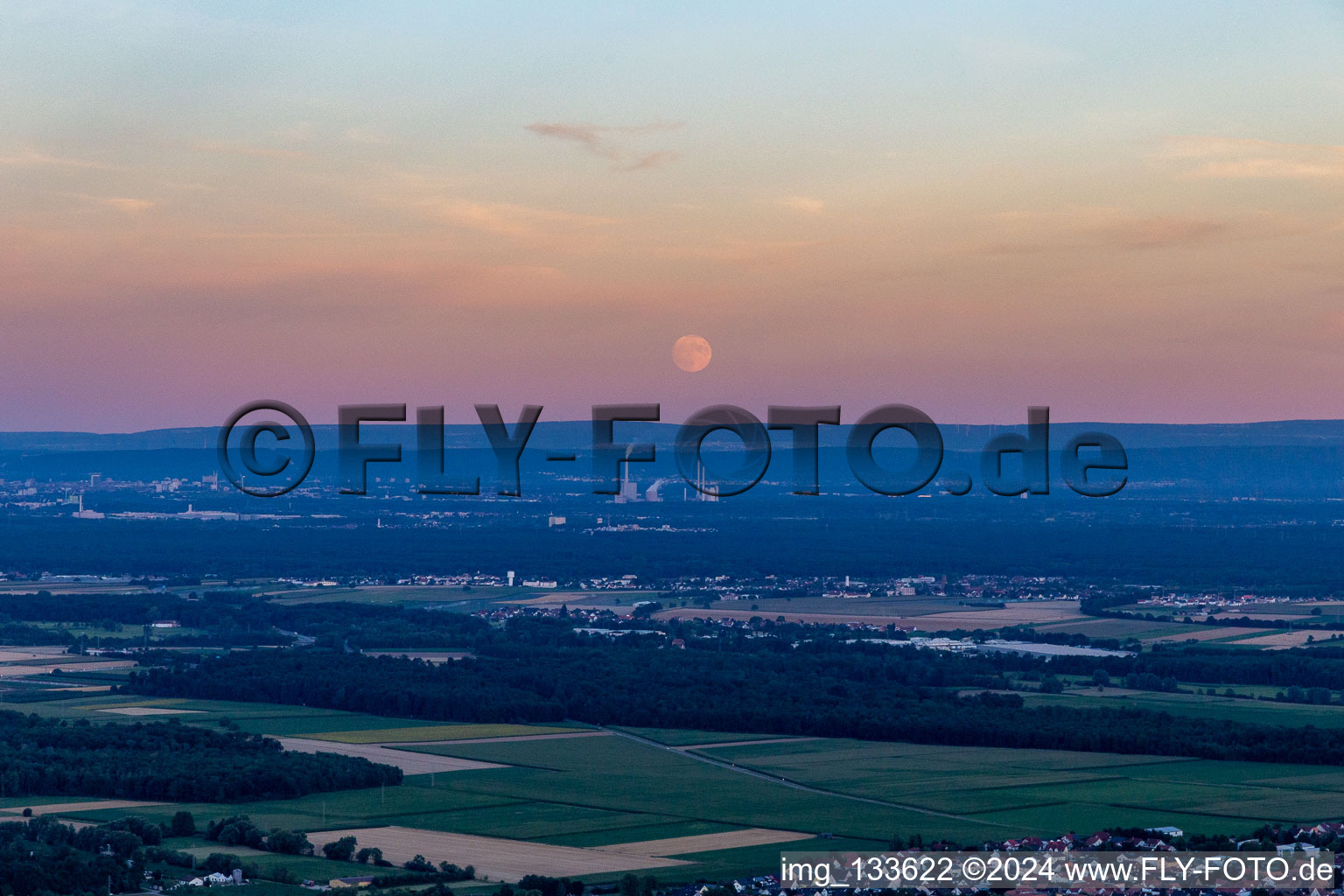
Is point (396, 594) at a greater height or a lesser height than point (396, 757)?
greater

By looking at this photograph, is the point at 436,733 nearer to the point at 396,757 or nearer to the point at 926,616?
the point at 396,757

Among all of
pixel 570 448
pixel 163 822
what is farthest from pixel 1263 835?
pixel 570 448

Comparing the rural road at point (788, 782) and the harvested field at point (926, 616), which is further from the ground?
the harvested field at point (926, 616)

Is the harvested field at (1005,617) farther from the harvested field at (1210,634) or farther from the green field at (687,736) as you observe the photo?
the green field at (687,736)

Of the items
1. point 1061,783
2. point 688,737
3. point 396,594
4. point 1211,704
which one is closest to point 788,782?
point 1061,783

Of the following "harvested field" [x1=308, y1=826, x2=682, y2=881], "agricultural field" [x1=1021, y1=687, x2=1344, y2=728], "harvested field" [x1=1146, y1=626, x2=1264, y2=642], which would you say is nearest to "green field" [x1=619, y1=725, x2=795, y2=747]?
"agricultural field" [x1=1021, y1=687, x2=1344, y2=728]

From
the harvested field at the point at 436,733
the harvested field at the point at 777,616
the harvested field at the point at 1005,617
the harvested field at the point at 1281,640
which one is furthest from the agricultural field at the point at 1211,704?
the harvested field at the point at 777,616
